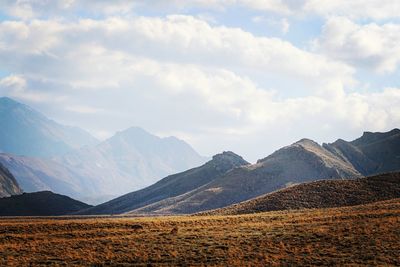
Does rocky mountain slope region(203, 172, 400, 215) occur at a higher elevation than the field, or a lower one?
higher

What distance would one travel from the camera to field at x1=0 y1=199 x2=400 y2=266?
3497 centimetres

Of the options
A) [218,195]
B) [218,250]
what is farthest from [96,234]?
[218,195]

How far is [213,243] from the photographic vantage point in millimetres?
40312

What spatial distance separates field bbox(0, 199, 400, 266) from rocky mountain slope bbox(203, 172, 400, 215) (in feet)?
113

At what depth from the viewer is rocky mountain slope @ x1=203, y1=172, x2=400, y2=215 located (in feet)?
281

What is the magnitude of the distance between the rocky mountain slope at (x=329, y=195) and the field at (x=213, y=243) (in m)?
34.3

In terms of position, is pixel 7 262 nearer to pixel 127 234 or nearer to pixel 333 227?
pixel 127 234

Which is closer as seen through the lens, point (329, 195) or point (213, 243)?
point (213, 243)

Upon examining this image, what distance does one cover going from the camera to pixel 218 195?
193875 mm

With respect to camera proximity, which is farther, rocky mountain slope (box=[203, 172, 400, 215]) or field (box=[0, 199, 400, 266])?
rocky mountain slope (box=[203, 172, 400, 215])

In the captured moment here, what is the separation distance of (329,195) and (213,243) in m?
57.1

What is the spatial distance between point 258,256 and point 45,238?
75.2 ft

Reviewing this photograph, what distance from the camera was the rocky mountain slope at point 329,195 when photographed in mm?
85688

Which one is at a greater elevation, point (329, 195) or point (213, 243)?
point (329, 195)
